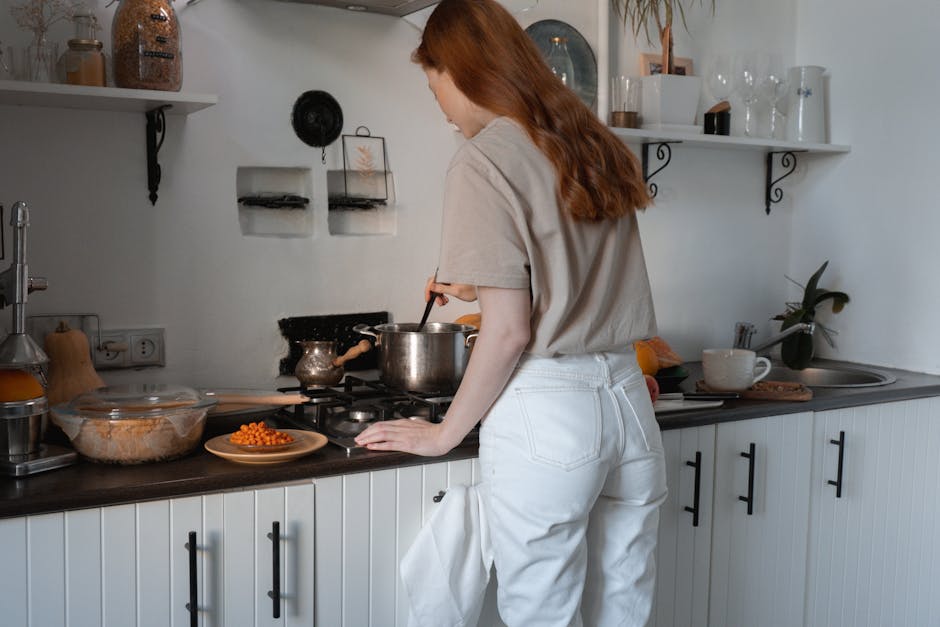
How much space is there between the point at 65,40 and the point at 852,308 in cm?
221

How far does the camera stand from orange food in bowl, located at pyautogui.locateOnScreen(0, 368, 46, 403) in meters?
1.59

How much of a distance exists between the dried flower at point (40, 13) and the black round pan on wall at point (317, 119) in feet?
1.69

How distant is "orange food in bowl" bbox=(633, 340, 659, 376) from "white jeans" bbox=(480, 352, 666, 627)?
23.4 inches

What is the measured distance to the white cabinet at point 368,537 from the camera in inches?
67.0

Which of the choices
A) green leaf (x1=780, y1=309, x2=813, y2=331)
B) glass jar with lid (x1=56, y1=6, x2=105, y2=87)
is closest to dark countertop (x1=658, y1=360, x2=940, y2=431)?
green leaf (x1=780, y1=309, x2=813, y2=331)

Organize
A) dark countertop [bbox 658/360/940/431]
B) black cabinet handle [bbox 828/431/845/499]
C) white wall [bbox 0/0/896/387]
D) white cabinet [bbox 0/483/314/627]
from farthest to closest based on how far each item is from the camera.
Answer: black cabinet handle [bbox 828/431/845/499] → dark countertop [bbox 658/360/940/431] → white wall [bbox 0/0/896/387] → white cabinet [bbox 0/483/314/627]

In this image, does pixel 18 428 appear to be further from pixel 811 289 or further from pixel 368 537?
pixel 811 289

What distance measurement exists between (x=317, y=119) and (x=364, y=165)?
0.16m

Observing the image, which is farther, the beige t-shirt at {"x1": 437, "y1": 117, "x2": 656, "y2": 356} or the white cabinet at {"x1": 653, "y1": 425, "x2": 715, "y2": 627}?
the white cabinet at {"x1": 653, "y1": 425, "x2": 715, "y2": 627}

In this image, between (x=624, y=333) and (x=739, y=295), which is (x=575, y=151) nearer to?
(x=624, y=333)

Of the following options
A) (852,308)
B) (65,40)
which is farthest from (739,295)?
(65,40)

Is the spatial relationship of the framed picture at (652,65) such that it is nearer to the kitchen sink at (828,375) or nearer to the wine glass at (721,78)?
the wine glass at (721,78)

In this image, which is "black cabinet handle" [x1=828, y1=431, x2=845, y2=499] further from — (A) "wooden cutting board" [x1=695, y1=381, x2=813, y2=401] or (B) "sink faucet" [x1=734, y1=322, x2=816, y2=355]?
(B) "sink faucet" [x1=734, y1=322, x2=816, y2=355]

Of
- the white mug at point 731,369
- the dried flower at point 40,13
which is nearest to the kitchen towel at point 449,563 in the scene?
the white mug at point 731,369
